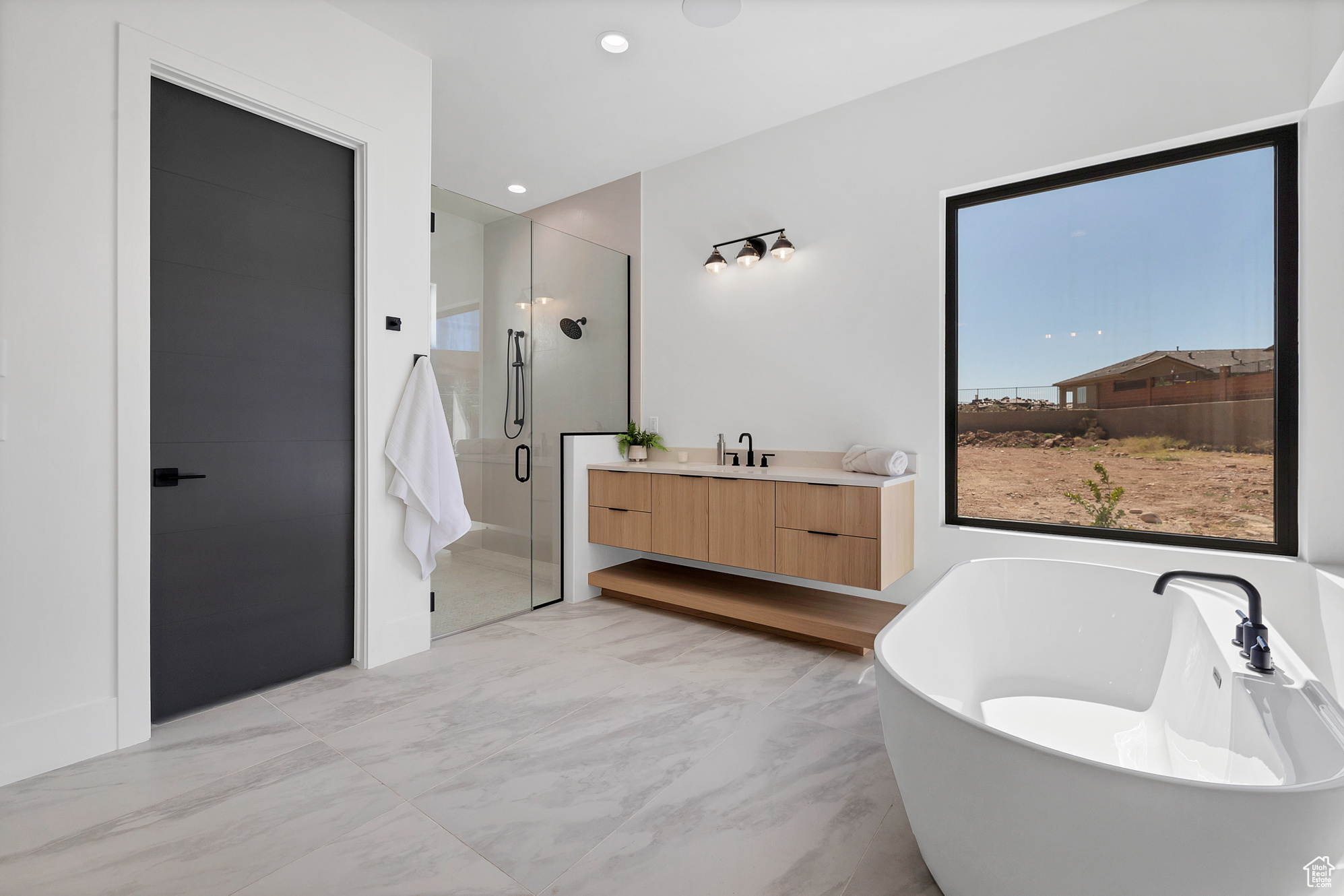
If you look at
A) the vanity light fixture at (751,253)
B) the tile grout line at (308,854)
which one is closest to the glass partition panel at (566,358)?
the vanity light fixture at (751,253)

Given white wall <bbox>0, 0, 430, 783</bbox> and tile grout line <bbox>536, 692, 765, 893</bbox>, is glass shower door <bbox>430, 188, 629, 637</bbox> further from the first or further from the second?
tile grout line <bbox>536, 692, 765, 893</bbox>

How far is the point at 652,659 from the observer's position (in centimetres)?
269

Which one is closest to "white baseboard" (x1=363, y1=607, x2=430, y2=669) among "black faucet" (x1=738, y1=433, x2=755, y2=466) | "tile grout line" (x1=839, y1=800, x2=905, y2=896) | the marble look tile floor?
the marble look tile floor

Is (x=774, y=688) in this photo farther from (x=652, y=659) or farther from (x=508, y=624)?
(x=508, y=624)

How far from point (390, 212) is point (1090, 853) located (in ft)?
10.1

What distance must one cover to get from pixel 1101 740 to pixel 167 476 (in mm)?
3238

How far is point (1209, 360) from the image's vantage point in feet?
7.97

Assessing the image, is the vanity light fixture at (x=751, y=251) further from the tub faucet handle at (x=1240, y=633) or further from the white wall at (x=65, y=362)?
the tub faucet handle at (x=1240, y=633)

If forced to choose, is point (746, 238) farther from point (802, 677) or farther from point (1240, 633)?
point (1240, 633)

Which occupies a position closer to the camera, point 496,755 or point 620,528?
point 496,755

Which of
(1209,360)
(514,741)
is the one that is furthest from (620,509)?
(1209,360)

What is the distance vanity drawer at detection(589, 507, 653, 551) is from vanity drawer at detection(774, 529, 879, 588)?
82 cm

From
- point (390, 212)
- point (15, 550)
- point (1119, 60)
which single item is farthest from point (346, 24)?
point (1119, 60)

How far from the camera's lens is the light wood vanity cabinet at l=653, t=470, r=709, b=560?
10.4 feet
